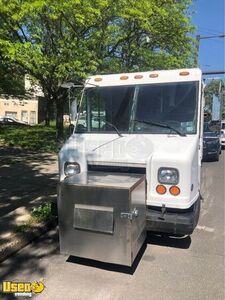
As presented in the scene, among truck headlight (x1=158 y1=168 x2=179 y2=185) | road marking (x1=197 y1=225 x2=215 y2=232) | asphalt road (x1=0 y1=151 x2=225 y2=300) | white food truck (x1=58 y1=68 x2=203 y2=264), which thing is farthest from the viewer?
road marking (x1=197 y1=225 x2=215 y2=232)

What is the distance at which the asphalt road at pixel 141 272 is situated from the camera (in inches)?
159

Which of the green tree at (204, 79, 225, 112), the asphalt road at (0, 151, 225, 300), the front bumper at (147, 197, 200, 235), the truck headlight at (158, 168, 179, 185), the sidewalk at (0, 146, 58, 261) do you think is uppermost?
the green tree at (204, 79, 225, 112)

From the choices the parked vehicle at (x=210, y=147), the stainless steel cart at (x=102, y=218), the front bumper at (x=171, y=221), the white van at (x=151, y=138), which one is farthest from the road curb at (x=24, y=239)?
the parked vehicle at (x=210, y=147)

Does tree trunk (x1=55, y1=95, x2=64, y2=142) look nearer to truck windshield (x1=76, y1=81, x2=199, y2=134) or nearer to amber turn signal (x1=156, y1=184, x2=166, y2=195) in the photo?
truck windshield (x1=76, y1=81, x2=199, y2=134)

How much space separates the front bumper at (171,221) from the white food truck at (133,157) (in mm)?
13

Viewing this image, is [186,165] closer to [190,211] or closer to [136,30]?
[190,211]

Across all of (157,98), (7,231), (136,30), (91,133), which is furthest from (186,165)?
(136,30)

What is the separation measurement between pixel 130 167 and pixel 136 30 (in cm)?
1345

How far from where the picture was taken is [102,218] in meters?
4.22

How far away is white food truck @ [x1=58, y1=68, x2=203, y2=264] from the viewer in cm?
431

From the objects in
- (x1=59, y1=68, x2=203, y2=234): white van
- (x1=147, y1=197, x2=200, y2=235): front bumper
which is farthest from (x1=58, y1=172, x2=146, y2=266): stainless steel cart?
(x1=59, y1=68, x2=203, y2=234): white van

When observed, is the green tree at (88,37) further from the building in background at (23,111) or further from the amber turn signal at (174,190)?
the building in background at (23,111)

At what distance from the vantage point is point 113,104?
6.03 m

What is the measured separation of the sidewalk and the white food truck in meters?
1.05
